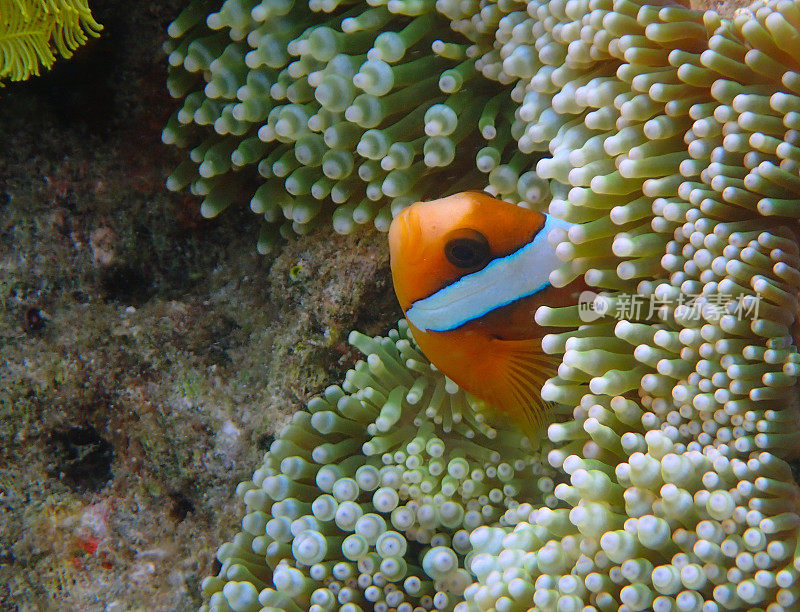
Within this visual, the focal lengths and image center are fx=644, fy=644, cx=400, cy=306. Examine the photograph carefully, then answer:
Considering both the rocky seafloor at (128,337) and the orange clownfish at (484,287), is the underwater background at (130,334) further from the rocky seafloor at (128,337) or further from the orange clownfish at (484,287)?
the orange clownfish at (484,287)

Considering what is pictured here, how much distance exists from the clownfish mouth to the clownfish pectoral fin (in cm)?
8

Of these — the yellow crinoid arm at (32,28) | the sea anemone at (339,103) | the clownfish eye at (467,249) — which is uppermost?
the yellow crinoid arm at (32,28)

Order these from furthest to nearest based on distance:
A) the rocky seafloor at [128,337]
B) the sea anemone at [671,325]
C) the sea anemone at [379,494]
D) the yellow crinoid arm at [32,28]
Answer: the rocky seafloor at [128,337]
the yellow crinoid arm at [32,28]
the sea anemone at [379,494]
the sea anemone at [671,325]

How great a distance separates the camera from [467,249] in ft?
4.24

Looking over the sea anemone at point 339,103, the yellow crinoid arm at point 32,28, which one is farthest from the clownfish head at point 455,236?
the yellow crinoid arm at point 32,28

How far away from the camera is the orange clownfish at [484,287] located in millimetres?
1282

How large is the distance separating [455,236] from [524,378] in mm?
320

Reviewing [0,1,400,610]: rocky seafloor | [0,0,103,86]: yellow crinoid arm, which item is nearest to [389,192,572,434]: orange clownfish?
[0,1,400,610]: rocky seafloor

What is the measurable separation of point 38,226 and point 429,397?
3.95 feet

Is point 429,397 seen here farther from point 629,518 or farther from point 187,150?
point 187,150

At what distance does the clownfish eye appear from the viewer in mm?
1280

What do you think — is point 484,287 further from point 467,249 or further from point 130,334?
point 130,334

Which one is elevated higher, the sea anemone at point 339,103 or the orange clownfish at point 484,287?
the sea anemone at point 339,103

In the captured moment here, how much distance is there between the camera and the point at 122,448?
1753mm
